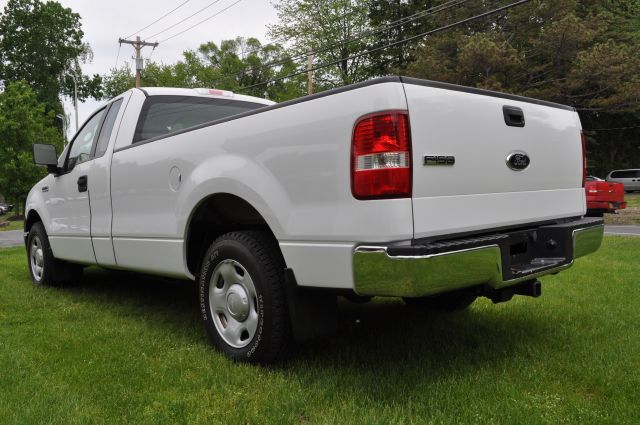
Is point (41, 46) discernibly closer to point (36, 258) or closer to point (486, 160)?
point (36, 258)

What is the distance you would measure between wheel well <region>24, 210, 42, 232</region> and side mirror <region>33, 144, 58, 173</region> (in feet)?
2.76

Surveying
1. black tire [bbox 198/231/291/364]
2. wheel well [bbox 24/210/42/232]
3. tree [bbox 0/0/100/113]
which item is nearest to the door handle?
wheel well [bbox 24/210/42/232]

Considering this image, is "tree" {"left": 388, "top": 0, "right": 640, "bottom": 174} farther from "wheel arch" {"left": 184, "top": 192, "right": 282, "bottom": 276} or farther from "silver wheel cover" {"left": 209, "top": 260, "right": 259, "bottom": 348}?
"silver wheel cover" {"left": 209, "top": 260, "right": 259, "bottom": 348}

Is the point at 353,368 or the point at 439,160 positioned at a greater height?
the point at 439,160

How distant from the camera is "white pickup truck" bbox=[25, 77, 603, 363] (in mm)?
2377

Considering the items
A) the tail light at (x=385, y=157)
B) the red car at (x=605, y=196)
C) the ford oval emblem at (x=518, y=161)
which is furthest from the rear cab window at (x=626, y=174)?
the tail light at (x=385, y=157)

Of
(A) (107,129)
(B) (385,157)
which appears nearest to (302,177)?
(B) (385,157)

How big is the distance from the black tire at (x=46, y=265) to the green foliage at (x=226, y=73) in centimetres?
3102

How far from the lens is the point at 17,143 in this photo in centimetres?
2864

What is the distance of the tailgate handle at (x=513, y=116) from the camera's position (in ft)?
9.48

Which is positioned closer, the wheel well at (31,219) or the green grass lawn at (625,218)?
the wheel well at (31,219)

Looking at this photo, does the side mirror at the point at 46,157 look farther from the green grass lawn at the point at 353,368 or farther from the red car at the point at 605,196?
the red car at the point at 605,196

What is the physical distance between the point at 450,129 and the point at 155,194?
204 centimetres

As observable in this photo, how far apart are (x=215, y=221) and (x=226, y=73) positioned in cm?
4868
